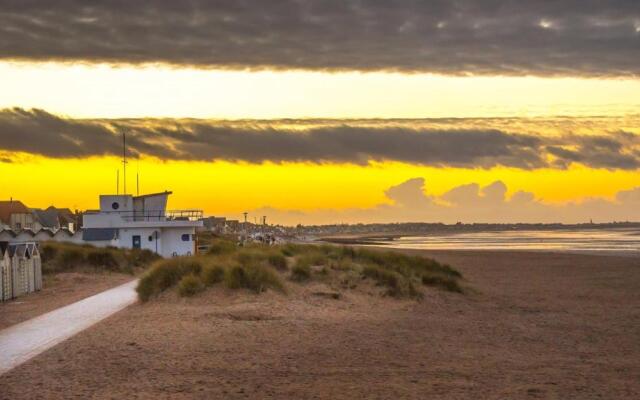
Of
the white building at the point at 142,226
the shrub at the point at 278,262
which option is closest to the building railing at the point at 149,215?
the white building at the point at 142,226

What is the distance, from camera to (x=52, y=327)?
16406 mm

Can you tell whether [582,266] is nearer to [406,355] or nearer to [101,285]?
[101,285]

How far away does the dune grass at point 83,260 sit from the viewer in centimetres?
3522

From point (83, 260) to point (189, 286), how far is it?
1734 cm

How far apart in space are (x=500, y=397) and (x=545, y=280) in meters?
25.2

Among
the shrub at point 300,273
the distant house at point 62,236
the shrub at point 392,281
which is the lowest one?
the shrub at point 392,281

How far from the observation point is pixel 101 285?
29.8 metres

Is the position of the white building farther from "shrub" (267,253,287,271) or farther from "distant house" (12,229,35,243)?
"shrub" (267,253,287,271)

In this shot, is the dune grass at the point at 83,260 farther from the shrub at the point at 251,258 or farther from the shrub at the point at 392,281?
the shrub at the point at 392,281

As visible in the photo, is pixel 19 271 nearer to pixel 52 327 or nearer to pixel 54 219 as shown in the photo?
pixel 52 327

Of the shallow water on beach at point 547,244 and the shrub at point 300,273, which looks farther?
the shallow water on beach at point 547,244

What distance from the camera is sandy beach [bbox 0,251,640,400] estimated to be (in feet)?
35.8

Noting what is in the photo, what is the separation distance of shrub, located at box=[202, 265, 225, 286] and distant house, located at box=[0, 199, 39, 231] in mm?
55517

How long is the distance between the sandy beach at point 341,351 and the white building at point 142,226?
26.3 m
